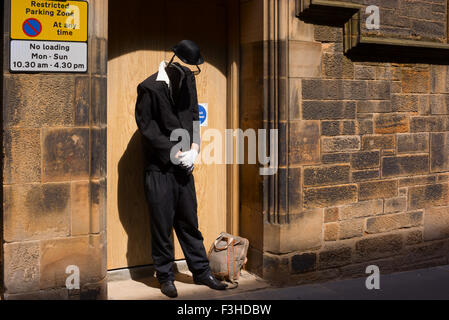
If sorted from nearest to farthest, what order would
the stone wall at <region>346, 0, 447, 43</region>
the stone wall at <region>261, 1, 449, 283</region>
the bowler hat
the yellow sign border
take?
the yellow sign border, the bowler hat, the stone wall at <region>261, 1, 449, 283</region>, the stone wall at <region>346, 0, 447, 43</region>

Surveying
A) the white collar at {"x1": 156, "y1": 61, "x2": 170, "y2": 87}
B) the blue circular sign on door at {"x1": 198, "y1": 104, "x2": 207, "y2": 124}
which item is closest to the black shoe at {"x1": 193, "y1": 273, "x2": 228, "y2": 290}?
the blue circular sign on door at {"x1": 198, "y1": 104, "x2": 207, "y2": 124}

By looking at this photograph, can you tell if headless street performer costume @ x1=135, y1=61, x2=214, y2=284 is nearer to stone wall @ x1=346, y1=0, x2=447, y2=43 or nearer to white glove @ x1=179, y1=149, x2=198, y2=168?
white glove @ x1=179, y1=149, x2=198, y2=168

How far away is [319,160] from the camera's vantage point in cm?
520

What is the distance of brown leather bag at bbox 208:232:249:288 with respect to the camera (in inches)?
195

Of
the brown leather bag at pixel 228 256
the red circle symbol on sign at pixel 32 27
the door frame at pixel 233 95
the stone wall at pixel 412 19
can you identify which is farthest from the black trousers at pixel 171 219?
the stone wall at pixel 412 19

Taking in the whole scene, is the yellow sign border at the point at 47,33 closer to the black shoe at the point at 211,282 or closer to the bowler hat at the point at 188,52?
the bowler hat at the point at 188,52

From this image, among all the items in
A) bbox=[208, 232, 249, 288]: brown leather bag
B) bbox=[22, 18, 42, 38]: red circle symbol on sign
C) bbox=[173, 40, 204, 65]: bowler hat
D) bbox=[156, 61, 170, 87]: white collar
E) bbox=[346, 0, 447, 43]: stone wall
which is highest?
bbox=[346, 0, 447, 43]: stone wall

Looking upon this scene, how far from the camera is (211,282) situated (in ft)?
15.9

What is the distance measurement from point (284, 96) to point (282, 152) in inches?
19.8

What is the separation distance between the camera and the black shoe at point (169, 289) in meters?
4.61

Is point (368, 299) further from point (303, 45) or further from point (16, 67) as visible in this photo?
point (16, 67)

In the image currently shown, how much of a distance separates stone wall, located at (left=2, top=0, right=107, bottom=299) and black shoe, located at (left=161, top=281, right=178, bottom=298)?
51 cm

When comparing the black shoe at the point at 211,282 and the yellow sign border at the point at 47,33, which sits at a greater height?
the yellow sign border at the point at 47,33

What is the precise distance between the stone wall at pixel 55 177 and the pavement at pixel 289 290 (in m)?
0.48
